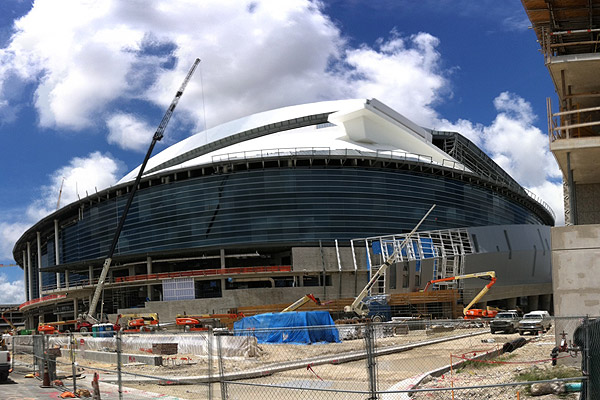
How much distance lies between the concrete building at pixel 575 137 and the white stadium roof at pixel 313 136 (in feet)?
237

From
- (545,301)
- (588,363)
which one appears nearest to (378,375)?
(588,363)

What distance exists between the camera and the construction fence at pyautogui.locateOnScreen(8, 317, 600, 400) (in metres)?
13.5

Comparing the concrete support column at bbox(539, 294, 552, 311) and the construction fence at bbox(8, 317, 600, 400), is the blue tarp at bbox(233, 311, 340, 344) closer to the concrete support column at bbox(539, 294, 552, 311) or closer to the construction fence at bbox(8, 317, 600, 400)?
the construction fence at bbox(8, 317, 600, 400)

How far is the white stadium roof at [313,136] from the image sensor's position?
339 feet

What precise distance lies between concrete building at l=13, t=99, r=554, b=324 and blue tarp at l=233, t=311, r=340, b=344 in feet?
108

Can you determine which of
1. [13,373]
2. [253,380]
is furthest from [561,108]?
[13,373]

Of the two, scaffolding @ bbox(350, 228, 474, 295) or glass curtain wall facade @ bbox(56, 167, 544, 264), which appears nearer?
scaffolding @ bbox(350, 228, 474, 295)

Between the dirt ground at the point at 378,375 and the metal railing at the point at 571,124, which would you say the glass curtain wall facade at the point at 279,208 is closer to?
the dirt ground at the point at 378,375

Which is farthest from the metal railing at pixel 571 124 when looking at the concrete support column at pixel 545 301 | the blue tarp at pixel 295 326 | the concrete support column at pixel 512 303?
the concrete support column at pixel 545 301

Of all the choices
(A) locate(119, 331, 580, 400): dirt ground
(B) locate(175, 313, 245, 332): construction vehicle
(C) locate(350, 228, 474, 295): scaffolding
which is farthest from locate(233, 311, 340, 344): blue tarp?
(C) locate(350, 228, 474, 295): scaffolding

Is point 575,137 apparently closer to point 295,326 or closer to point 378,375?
point 378,375

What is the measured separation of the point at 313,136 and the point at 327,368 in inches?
3338

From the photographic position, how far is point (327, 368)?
25172 mm

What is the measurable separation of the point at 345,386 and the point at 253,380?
15.3 feet
